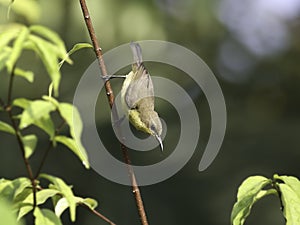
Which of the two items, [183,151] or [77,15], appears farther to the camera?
[183,151]

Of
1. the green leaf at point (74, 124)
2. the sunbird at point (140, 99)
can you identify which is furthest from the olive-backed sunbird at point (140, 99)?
the green leaf at point (74, 124)

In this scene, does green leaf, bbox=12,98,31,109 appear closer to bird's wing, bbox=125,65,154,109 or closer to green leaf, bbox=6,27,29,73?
green leaf, bbox=6,27,29,73

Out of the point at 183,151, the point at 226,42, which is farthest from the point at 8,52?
the point at 226,42

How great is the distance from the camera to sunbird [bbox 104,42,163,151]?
3.81 feet

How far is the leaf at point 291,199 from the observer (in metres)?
0.89

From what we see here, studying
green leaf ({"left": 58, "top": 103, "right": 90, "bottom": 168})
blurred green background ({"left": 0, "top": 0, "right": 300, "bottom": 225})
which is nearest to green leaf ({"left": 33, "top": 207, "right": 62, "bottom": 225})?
green leaf ({"left": 58, "top": 103, "right": 90, "bottom": 168})

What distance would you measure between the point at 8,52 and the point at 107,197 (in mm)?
3375

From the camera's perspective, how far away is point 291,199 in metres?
0.92

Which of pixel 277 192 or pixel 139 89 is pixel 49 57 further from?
pixel 277 192

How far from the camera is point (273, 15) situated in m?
4.62

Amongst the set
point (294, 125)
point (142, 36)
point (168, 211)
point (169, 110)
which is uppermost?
point (142, 36)

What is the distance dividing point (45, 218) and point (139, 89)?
1.09ft

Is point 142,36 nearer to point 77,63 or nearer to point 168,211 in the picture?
Result: point 77,63

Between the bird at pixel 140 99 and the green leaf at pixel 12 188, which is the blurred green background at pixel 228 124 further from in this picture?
the green leaf at pixel 12 188
